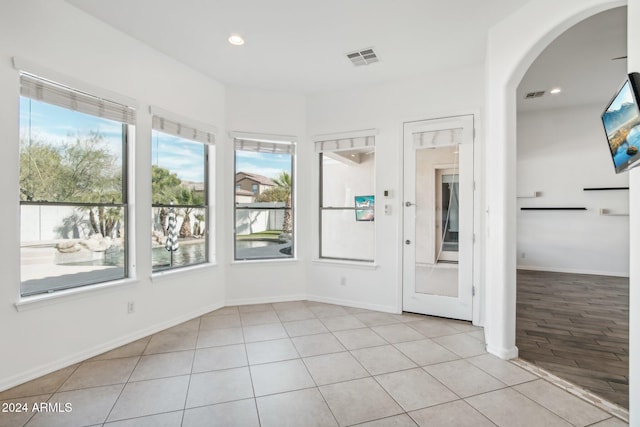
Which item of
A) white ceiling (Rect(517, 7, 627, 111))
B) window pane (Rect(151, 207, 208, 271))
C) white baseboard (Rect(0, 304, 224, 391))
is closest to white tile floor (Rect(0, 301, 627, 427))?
white baseboard (Rect(0, 304, 224, 391))

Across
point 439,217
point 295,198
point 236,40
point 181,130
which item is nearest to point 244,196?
point 295,198

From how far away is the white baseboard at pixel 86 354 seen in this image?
2.32m

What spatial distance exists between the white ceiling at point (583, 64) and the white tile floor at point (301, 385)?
3330 millimetres

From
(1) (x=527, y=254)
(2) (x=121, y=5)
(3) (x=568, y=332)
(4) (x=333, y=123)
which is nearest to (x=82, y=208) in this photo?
(2) (x=121, y=5)

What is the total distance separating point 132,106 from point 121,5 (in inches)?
34.2

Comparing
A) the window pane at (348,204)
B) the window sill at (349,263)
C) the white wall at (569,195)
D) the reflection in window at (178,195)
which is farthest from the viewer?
the white wall at (569,195)

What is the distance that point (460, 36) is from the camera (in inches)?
120

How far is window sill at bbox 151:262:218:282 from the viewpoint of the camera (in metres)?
3.41

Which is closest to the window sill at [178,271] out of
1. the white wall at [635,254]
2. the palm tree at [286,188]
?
the palm tree at [286,188]

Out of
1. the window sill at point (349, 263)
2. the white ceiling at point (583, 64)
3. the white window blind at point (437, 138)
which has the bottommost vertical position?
the window sill at point (349, 263)

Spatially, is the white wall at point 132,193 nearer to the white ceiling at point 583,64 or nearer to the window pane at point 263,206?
the window pane at point 263,206

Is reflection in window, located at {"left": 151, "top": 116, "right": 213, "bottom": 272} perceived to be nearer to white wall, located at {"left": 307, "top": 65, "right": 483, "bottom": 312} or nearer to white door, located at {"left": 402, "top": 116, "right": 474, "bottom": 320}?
white wall, located at {"left": 307, "top": 65, "right": 483, "bottom": 312}

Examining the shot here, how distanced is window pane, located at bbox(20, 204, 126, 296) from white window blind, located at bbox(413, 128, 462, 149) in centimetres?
344

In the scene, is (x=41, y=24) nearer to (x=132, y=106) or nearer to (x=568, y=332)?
(x=132, y=106)
